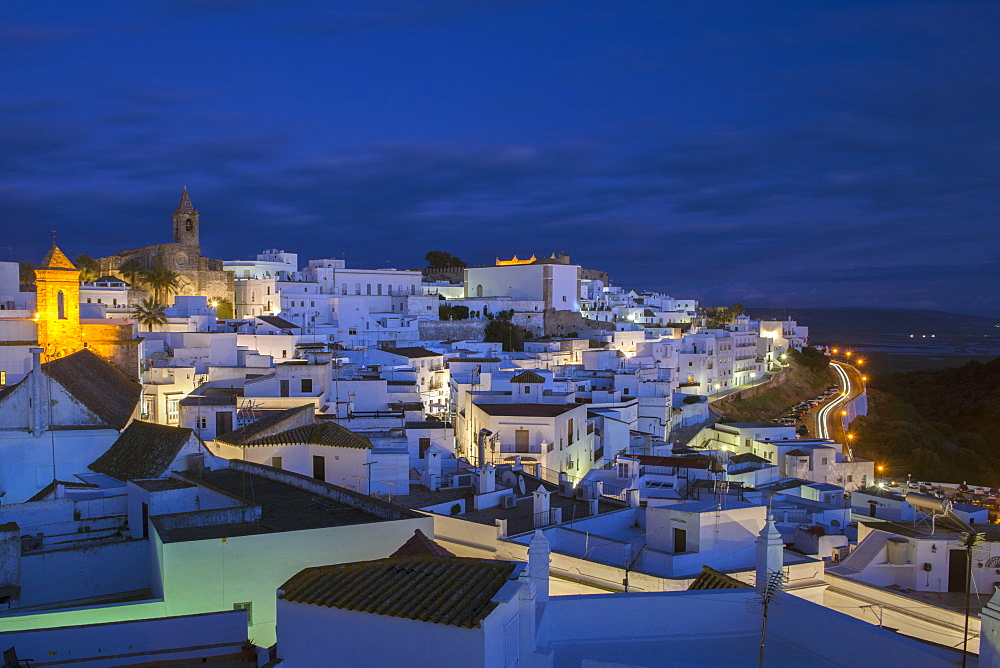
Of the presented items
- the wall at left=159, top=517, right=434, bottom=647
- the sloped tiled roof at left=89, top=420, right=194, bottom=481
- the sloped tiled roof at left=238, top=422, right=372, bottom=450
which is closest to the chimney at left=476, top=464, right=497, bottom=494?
the sloped tiled roof at left=238, top=422, right=372, bottom=450

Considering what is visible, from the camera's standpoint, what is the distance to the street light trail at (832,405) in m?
37.8

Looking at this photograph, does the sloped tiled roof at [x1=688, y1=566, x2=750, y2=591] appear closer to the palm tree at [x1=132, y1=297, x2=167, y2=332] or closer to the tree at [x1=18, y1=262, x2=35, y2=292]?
the palm tree at [x1=132, y1=297, x2=167, y2=332]

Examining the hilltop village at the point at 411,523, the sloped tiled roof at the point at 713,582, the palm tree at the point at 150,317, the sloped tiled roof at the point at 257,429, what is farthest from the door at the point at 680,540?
the palm tree at the point at 150,317

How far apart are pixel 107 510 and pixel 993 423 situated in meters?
46.9

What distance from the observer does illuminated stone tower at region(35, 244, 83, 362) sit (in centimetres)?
2055

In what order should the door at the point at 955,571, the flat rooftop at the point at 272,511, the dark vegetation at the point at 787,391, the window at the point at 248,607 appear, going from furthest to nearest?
1. the dark vegetation at the point at 787,391
2. the door at the point at 955,571
3. the flat rooftop at the point at 272,511
4. the window at the point at 248,607

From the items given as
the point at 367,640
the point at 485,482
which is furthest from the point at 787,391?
the point at 367,640

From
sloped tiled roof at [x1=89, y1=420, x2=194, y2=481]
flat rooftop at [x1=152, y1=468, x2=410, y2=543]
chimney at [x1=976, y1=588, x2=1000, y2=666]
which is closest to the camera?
chimney at [x1=976, y1=588, x2=1000, y2=666]

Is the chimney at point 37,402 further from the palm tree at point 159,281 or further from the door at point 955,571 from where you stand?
the palm tree at point 159,281

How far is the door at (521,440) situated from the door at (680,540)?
30.7 ft

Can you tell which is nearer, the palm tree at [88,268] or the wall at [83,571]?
the wall at [83,571]

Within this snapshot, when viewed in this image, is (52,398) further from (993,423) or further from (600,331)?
(993,423)

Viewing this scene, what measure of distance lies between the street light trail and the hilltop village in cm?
999

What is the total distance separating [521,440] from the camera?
18891 millimetres
